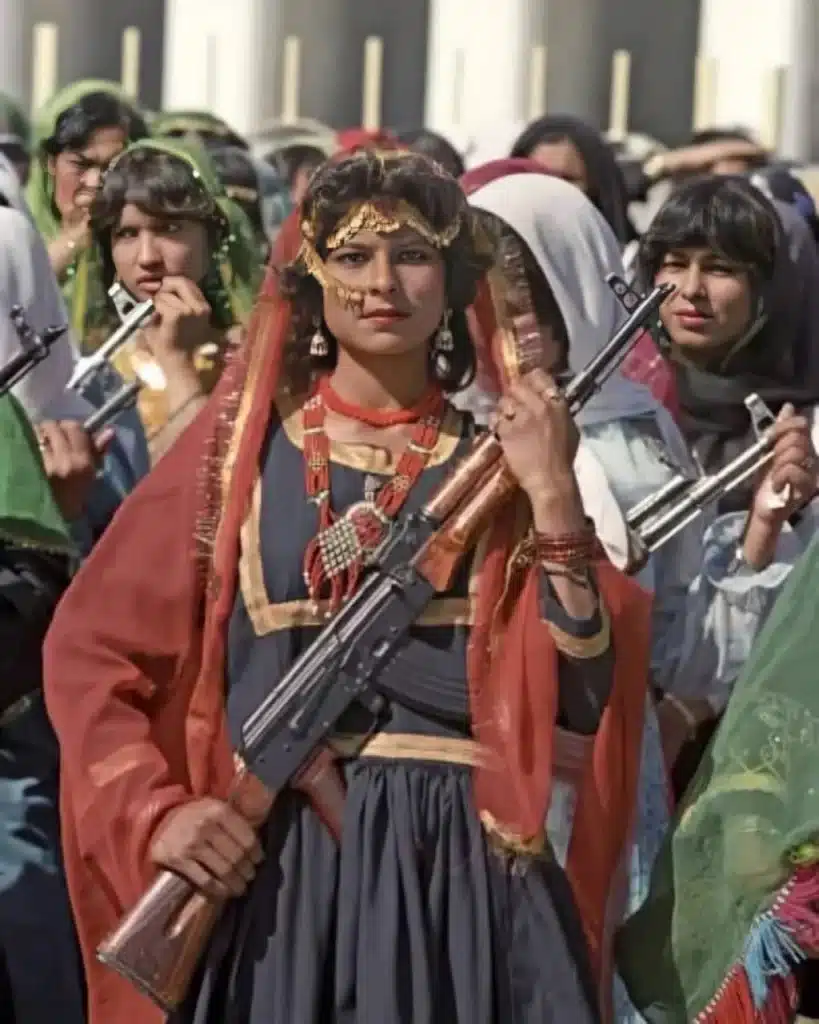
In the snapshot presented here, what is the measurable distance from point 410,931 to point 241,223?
2.76 metres

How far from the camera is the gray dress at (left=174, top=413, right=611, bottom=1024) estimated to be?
4.95 metres

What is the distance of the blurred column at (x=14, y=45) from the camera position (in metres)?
28.0

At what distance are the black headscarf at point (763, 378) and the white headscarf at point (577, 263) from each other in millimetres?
595

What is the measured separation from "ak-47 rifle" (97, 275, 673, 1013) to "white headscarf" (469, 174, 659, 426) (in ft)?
3.78

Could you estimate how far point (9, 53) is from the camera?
28719 millimetres

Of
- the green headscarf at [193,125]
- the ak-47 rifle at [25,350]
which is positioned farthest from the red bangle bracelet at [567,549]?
the green headscarf at [193,125]

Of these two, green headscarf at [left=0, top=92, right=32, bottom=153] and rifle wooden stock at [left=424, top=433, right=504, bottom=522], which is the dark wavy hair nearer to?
rifle wooden stock at [left=424, top=433, right=504, bottom=522]

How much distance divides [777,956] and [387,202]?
112 cm

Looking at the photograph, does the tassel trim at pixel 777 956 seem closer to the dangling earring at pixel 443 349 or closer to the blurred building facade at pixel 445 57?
the dangling earring at pixel 443 349

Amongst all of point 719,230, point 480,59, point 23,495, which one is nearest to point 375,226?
point 23,495

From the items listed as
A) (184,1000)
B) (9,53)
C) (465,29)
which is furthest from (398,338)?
(465,29)

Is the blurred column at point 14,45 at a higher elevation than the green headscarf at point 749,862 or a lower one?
lower

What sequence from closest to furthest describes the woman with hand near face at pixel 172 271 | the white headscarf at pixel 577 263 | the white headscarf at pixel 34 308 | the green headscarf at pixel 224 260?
the white headscarf at pixel 577 263 → the white headscarf at pixel 34 308 → the woman with hand near face at pixel 172 271 → the green headscarf at pixel 224 260

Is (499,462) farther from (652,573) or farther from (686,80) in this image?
(686,80)
